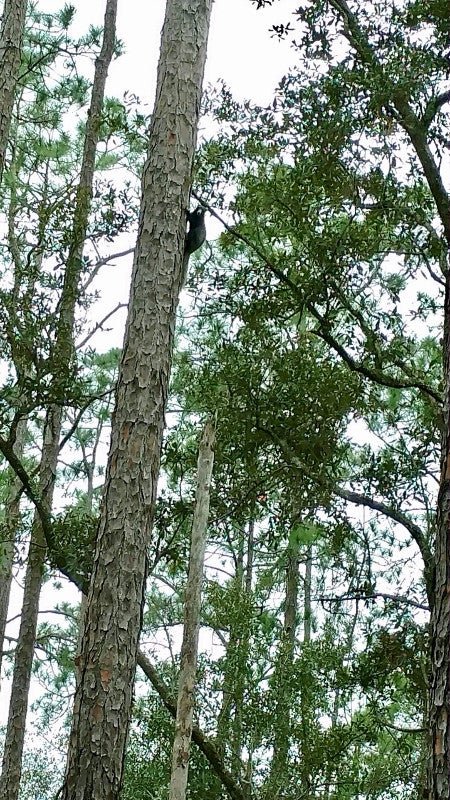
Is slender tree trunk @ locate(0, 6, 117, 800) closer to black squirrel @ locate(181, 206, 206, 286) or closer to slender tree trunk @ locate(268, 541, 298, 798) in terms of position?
black squirrel @ locate(181, 206, 206, 286)

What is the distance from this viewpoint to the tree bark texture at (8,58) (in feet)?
16.9

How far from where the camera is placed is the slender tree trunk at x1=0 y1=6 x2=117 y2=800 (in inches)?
230

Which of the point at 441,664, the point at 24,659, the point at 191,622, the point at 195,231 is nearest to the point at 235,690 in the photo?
the point at 24,659

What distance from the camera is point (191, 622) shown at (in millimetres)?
5008

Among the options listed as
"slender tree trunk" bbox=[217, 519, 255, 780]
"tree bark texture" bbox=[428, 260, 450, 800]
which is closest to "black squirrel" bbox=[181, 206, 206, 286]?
"tree bark texture" bbox=[428, 260, 450, 800]

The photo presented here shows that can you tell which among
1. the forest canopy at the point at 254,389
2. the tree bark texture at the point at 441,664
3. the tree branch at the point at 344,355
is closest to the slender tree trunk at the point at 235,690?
the forest canopy at the point at 254,389

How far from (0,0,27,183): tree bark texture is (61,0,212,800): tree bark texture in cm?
124

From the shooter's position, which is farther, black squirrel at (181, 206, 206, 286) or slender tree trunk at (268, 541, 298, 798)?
slender tree trunk at (268, 541, 298, 798)

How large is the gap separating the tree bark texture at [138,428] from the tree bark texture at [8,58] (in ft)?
4.07

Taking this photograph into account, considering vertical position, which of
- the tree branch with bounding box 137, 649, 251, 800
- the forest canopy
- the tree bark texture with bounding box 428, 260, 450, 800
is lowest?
the tree bark texture with bounding box 428, 260, 450, 800

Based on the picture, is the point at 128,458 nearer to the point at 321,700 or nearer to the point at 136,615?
the point at 136,615

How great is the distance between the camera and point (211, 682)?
7.09 meters

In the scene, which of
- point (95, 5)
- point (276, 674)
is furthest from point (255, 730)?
point (95, 5)

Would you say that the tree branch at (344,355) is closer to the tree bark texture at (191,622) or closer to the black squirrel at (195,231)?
the tree bark texture at (191,622)
